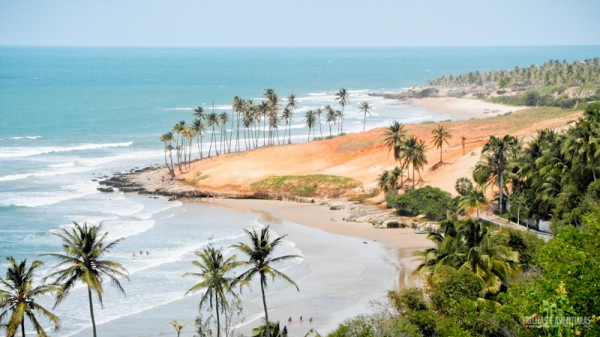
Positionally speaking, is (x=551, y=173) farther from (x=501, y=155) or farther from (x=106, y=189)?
(x=106, y=189)

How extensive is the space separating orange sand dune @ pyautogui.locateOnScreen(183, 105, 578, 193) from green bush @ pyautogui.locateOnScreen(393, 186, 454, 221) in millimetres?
6961

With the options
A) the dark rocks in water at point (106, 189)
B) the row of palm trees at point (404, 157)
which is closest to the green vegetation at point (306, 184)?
the row of palm trees at point (404, 157)

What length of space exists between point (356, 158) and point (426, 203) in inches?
1242

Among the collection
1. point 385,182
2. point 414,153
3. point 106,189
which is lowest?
point 106,189

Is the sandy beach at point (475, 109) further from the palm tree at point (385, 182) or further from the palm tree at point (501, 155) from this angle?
the palm tree at point (501, 155)

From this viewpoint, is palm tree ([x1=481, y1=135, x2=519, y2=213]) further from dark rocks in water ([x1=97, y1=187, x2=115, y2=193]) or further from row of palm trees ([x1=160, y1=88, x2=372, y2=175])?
row of palm trees ([x1=160, y1=88, x2=372, y2=175])

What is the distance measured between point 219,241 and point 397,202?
20.5 metres

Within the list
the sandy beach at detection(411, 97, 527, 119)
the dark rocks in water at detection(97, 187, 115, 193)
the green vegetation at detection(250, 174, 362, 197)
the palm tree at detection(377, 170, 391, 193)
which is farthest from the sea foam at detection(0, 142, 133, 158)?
the sandy beach at detection(411, 97, 527, 119)

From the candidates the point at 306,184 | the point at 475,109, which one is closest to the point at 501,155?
the point at 306,184

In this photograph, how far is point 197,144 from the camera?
142m

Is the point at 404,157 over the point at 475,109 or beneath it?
over

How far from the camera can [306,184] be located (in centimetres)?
9662

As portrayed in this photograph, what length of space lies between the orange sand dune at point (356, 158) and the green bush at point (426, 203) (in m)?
6.96

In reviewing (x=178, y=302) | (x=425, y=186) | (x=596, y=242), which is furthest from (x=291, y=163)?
(x=596, y=242)
